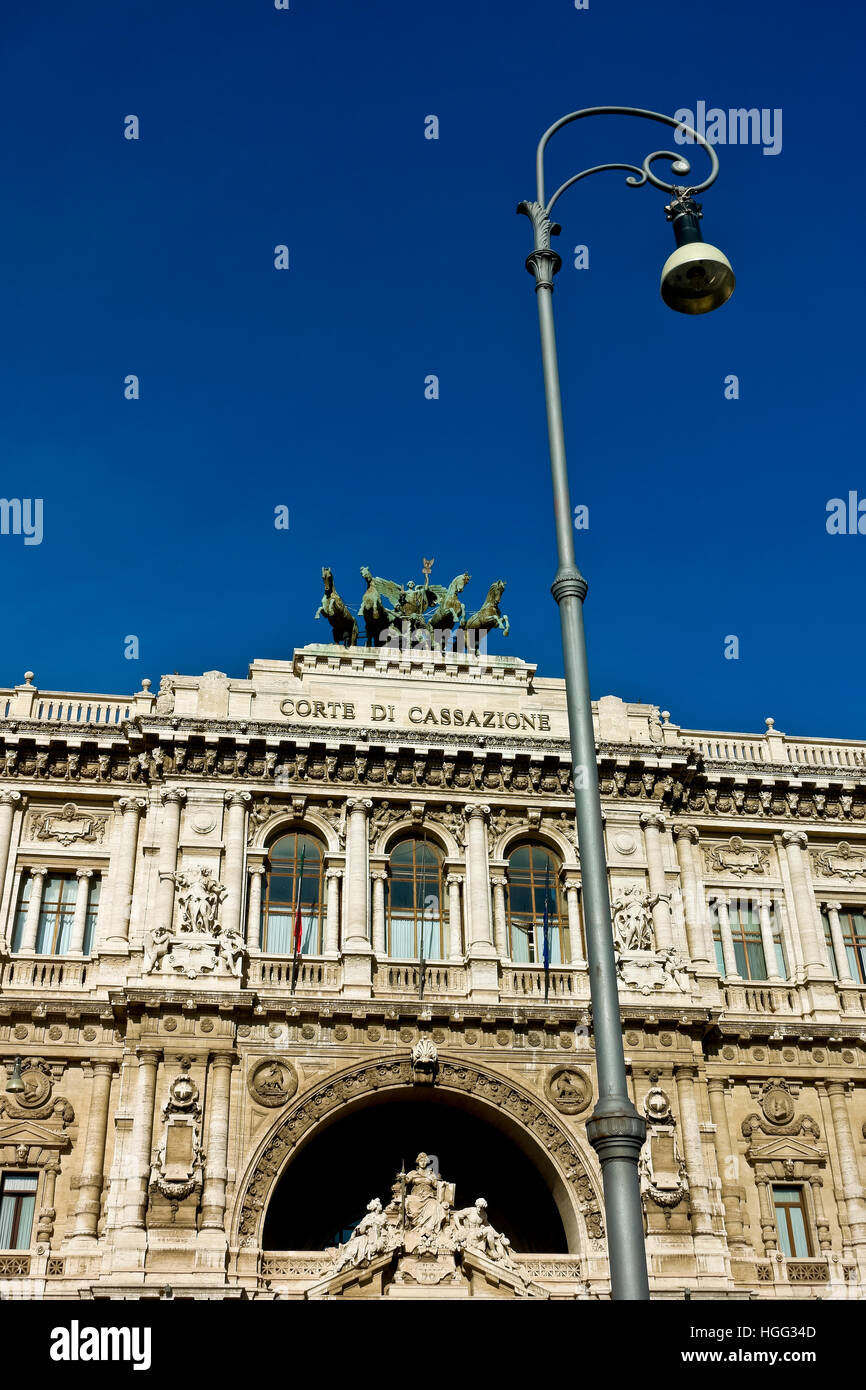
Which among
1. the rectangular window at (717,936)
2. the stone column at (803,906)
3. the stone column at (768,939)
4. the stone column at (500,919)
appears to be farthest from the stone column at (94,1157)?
the stone column at (803,906)

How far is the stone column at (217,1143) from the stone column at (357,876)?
3.83 m

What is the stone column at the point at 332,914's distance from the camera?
108 feet

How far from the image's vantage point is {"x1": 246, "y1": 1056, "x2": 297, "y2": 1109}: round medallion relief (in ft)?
100

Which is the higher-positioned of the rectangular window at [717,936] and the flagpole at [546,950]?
the rectangular window at [717,936]

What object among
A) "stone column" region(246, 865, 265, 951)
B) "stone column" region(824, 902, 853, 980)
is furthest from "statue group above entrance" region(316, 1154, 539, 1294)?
"stone column" region(824, 902, 853, 980)

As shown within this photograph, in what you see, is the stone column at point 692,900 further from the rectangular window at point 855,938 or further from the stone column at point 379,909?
the stone column at point 379,909

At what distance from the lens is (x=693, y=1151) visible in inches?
1234

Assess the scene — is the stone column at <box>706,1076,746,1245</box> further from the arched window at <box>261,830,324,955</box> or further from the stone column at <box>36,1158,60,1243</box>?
the stone column at <box>36,1158,60,1243</box>

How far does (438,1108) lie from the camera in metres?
33.3

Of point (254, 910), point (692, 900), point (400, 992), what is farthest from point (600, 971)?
point (692, 900)

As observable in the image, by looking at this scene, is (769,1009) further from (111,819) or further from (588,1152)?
(111,819)

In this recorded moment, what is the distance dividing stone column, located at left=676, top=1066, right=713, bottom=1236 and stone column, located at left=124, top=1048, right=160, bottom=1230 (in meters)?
11.2

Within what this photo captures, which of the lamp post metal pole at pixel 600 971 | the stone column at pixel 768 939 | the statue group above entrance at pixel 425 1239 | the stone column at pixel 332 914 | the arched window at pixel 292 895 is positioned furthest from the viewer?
the stone column at pixel 768 939

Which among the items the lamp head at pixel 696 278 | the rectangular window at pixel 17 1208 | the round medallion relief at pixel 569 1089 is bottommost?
the rectangular window at pixel 17 1208
